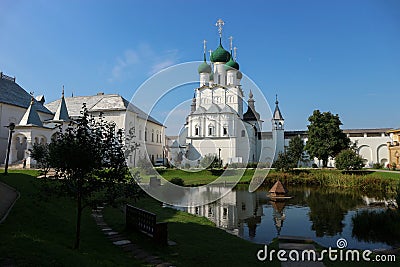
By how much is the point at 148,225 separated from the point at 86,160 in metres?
2.48

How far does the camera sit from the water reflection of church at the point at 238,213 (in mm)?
11469

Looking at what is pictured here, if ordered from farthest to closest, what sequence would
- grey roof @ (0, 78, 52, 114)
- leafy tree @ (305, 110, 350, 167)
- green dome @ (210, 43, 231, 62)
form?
green dome @ (210, 43, 231, 62) → leafy tree @ (305, 110, 350, 167) → grey roof @ (0, 78, 52, 114)

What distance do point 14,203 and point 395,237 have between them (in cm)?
1186

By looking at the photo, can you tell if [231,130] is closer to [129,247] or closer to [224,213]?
[224,213]

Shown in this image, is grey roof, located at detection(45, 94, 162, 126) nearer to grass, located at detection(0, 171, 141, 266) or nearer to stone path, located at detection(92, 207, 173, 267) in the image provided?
grass, located at detection(0, 171, 141, 266)

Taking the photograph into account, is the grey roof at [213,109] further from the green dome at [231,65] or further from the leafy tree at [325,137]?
the leafy tree at [325,137]

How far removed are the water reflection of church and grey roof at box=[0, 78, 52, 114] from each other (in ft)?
79.8

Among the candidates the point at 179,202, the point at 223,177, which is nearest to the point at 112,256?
the point at 179,202

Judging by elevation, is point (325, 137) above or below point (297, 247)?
above

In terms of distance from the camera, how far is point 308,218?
13062 millimetres

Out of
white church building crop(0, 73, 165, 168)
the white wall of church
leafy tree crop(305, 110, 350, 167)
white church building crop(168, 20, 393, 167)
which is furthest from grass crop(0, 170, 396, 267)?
leafy tree crop(305, 110, 350, 167)

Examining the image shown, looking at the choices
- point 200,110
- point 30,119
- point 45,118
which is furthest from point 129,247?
point 200,110

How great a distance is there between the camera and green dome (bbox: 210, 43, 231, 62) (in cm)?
4896

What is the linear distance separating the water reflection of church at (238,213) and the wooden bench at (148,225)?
3.76m
